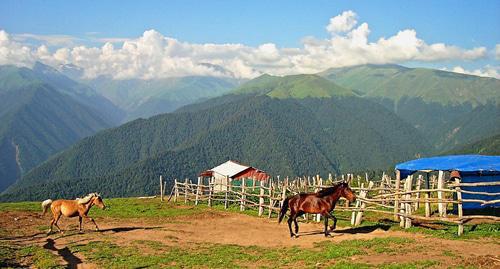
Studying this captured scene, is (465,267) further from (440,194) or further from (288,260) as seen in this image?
(440,194)

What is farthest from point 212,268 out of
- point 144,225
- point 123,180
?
point 123,180

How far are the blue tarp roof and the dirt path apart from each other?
6.45 meters

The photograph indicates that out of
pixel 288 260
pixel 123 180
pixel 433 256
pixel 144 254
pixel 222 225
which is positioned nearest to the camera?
pixel 433 256

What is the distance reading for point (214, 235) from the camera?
21203 millimetres

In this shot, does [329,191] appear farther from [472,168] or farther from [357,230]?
[472,168]

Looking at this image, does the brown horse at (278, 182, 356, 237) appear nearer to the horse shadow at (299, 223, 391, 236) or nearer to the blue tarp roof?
the horse shadow at (299, 223, 391, 236)

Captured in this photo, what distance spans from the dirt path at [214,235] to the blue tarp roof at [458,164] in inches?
254

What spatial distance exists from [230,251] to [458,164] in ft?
44.9

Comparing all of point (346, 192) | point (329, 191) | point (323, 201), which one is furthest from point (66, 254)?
point (346, 192)

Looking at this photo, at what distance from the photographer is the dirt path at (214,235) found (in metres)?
14.0

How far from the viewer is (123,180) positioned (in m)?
178

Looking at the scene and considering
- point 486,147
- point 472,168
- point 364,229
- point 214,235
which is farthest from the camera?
point 486,147

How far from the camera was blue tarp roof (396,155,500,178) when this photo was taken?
72.4 ft

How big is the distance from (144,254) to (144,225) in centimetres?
815
